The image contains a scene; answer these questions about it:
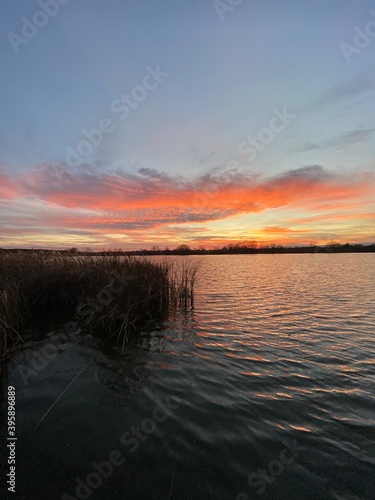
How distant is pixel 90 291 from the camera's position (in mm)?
12172

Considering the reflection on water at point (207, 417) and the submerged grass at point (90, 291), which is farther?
the submerged grass at point (90, 291)

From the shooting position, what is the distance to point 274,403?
5.60 m

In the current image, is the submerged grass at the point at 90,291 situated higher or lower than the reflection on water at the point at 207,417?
higher

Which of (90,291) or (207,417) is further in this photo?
(90,291)

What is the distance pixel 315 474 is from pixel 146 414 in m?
3.02

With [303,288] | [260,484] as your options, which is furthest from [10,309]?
[303,288]

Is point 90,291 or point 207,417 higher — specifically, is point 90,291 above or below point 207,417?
above

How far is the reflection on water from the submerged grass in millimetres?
1553

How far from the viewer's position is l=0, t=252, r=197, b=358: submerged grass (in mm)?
10539

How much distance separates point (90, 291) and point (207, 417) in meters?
8.67

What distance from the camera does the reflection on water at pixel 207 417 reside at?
370 cm

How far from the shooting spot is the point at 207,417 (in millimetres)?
5125

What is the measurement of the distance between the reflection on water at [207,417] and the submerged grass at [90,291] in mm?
1553

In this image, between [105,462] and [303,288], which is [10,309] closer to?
[105,462]
